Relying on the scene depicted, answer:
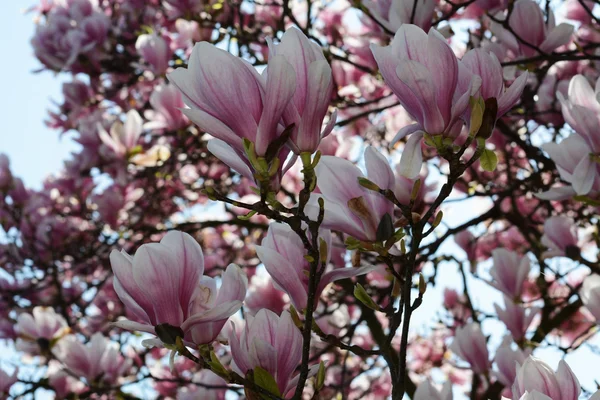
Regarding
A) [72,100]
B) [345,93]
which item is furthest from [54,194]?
[345,93]

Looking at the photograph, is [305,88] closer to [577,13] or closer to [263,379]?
[263,379]

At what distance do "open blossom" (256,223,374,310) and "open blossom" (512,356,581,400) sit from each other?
1.10 ft

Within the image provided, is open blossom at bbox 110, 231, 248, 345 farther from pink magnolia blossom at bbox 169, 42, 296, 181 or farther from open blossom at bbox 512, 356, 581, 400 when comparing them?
open blossom at bbox 512, 356, 581, 400

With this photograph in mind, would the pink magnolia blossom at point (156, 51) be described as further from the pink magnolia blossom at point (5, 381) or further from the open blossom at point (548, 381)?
the open blossom at point (548, 381)

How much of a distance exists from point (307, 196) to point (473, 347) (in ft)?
4.86

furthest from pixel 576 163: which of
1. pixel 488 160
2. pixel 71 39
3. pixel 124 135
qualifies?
pixel 71 39

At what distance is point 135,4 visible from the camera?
431cm

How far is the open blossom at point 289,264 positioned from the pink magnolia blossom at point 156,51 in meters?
2.29

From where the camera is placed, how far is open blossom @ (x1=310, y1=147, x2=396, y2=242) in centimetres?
120

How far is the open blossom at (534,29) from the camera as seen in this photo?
2064 mm

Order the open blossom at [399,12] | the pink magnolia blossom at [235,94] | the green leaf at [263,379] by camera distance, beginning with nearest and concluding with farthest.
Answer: the pink magnolia blossom at [235,94] < the green leaf at [263,379] < the open blossom at [399,12]

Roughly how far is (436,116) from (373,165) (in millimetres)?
→ 181

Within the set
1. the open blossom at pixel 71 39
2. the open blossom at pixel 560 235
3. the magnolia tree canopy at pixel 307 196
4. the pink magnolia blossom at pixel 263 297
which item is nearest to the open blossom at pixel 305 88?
the magnolia tree canopy at pixel 307 196

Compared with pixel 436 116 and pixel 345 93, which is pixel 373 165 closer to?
pixel 436 116
